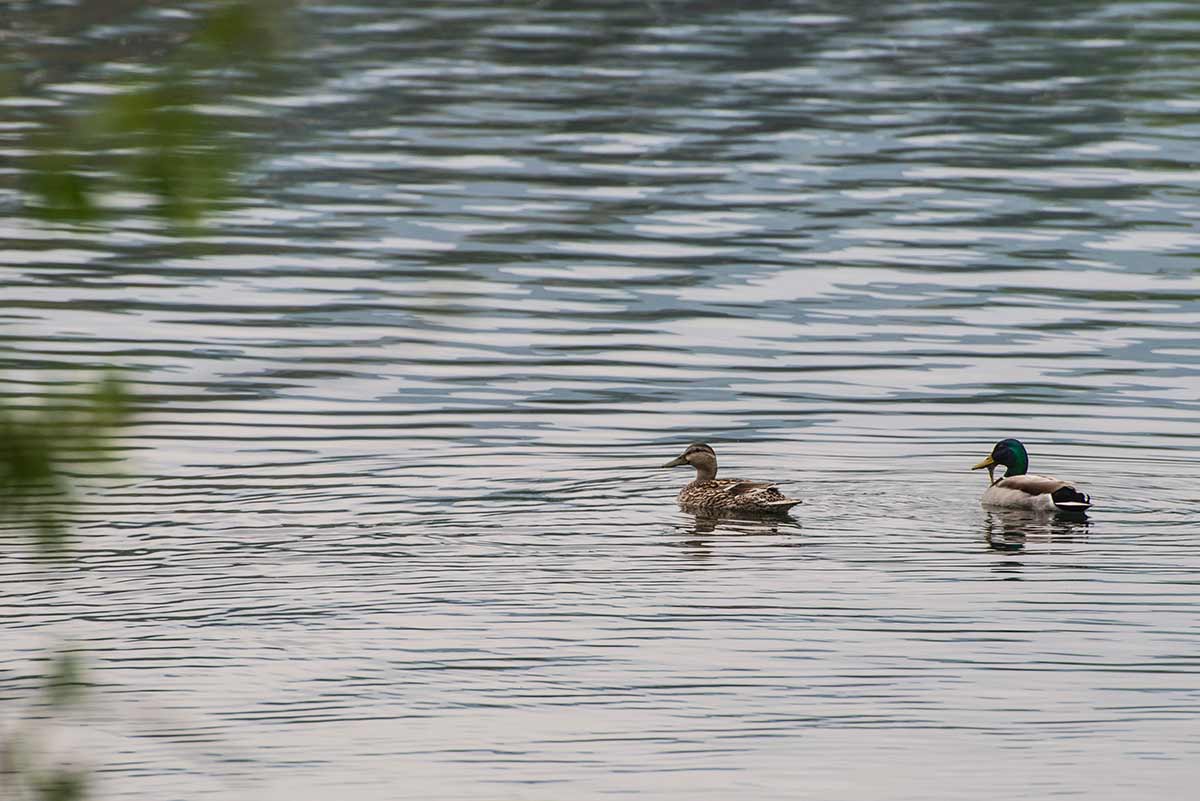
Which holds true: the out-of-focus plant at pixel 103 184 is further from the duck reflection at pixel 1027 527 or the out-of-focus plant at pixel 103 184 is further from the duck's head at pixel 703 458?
the duck's head at pixel 703 458

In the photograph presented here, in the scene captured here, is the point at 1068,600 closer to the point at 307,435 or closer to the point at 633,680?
the point at 633,680

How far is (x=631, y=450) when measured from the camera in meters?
15.7

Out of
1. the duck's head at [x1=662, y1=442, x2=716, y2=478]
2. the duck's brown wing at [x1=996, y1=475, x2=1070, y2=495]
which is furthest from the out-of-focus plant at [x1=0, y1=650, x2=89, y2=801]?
the duck's head at [x1=662, y1=442, x2=716, y2=478]

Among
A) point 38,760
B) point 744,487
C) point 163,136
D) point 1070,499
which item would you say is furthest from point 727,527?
point 163,136

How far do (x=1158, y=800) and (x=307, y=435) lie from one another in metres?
8.90

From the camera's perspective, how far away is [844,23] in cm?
4703

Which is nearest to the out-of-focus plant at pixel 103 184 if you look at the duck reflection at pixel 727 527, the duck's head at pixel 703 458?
the duck reflection at pixel 727 527

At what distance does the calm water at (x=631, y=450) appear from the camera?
9195 mm

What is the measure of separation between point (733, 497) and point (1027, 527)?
77.0 inches

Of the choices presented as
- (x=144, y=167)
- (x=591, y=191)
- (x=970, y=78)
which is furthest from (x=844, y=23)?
(x=144, y=167)

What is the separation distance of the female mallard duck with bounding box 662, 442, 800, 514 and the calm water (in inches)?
6.1

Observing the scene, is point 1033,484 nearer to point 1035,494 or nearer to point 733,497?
point 1035,494

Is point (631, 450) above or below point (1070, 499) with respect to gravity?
below

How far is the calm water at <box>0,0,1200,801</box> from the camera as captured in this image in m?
9.20
